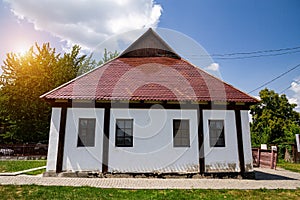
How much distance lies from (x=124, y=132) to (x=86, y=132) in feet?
5.44

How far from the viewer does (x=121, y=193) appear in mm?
6492

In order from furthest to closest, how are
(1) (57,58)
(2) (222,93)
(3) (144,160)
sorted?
(1) (57,58) → (2) (222,93) → (3) (144,160)

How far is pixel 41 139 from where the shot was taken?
67.6 ft

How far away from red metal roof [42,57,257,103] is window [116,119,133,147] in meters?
1.11

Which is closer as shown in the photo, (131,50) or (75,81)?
(75,81)

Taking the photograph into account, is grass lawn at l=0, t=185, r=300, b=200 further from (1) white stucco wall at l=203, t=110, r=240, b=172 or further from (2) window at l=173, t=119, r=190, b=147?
(2) window at l=173, t=119, r=190, b=147

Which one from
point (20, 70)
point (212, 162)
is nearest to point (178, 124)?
point (212, 162)

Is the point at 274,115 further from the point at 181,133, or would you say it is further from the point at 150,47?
the point at 181,133

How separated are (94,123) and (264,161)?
1132cm

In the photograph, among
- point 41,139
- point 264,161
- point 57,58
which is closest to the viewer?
point 264,161

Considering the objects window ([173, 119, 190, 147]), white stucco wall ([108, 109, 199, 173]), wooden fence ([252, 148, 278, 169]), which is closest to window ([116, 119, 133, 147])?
white stucco wall ([108, 109, 199, 173])

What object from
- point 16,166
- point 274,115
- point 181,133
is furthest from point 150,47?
point 274,115

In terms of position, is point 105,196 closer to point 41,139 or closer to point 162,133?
point 162,133

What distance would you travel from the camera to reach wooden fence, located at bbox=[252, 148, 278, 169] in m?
13.2
